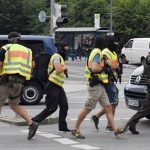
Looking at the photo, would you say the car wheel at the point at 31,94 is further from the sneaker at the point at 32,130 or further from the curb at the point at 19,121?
the sneaker at the point at 32,130

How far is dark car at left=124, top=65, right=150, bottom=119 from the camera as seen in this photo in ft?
40.5

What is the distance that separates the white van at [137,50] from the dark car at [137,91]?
27.6 m

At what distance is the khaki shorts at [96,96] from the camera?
35.8 ft

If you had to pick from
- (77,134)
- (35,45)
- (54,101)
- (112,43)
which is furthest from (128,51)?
(77,134)

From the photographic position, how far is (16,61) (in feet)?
34.7

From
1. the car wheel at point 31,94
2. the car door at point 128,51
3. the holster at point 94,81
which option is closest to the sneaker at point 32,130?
the holster at point 94,81

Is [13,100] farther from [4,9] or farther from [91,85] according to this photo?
[4,9]

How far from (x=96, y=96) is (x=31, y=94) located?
6.72 meters

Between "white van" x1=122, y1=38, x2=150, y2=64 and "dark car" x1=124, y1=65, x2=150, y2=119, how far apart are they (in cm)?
2761

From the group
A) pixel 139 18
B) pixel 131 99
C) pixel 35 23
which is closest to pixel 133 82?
pixel 131 99

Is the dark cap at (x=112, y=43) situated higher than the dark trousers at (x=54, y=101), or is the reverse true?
the dark cap at (x=112, y=43)

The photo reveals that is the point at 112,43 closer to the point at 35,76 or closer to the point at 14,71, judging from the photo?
the point at 14,71

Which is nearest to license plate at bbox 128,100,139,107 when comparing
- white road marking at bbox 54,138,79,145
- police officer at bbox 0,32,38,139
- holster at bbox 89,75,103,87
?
holster at bbox 89,75,103,87

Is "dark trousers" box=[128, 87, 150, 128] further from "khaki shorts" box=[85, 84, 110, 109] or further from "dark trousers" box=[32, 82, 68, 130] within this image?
"dark trousers" box=[32, 82, 68, 130]
